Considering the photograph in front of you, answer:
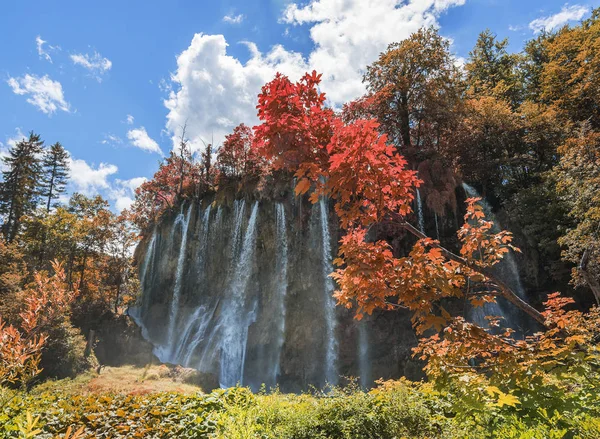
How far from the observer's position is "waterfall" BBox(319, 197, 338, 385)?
16484mm

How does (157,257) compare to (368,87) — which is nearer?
(368,87)

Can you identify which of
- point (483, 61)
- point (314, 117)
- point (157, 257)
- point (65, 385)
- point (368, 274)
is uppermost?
point (483, 61)

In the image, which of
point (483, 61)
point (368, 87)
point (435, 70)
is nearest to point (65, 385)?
point (368, 87)

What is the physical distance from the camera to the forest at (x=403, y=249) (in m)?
3.22

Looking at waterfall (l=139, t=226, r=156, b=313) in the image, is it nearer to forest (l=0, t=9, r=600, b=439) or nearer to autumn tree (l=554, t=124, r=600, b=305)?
forest (l=0, t=9, r=600, b=439)

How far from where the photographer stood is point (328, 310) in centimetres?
1731

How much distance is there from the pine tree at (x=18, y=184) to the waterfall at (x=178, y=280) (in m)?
16.3

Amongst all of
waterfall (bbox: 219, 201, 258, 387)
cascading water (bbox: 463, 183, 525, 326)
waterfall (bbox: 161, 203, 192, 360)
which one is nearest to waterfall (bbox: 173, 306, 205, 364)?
waterfall (bbox: 161, 203, 192, 360)

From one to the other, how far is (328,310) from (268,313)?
3947mm

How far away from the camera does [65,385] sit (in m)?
13.9

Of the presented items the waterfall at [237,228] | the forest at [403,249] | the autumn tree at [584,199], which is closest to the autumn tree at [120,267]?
the forest at [403,249]

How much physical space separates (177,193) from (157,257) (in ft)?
19.8

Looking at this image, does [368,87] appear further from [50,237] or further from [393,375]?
[50,237]

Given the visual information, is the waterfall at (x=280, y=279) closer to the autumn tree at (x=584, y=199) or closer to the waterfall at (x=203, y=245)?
the waterfall at (x=203, y=245)
